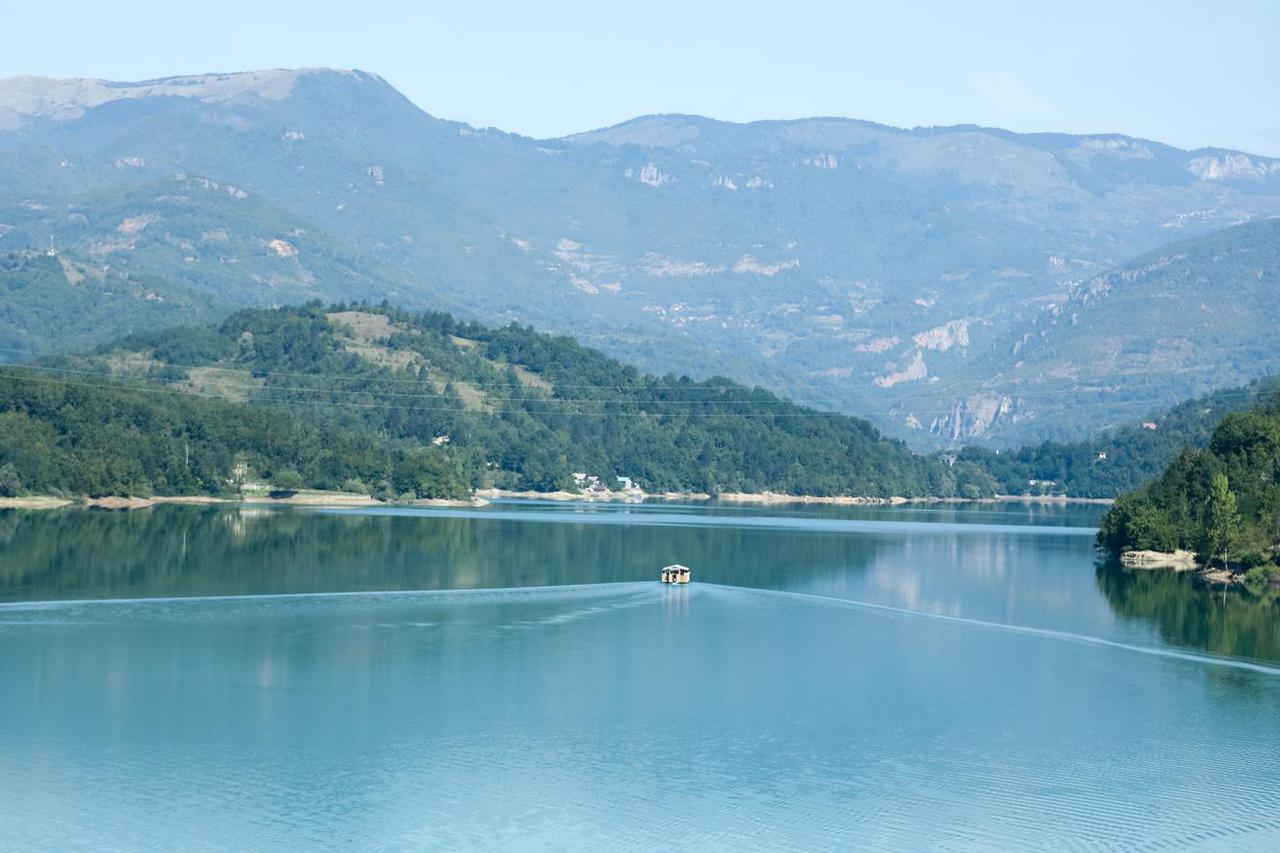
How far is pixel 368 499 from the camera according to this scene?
474ft

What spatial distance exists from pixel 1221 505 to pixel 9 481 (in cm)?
7497

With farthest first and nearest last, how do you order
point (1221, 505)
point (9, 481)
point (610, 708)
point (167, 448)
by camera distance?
point (167, 448) < point (9, 481) < point (1221, 505) < point (610, 708)

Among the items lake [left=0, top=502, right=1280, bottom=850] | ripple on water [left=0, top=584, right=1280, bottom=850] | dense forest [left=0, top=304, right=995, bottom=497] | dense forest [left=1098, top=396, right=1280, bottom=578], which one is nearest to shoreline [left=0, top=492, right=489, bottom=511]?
dense forest [left=0, top=304, right=995, bottom=497]

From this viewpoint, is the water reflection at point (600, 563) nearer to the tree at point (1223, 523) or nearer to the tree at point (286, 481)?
the tree at point (1223, 523)

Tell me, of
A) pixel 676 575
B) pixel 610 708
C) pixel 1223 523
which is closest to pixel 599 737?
pixel 610 708

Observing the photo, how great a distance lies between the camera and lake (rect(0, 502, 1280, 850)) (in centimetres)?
3195

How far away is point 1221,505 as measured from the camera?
84250 mm

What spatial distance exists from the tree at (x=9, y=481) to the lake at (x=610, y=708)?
3395 centimetres

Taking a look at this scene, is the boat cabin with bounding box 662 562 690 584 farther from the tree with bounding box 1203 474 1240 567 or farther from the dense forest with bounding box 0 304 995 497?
the dense forest with bounding box 0 304 995 497

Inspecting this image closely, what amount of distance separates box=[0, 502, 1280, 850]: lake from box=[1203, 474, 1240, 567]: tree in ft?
20.9

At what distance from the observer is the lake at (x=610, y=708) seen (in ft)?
105

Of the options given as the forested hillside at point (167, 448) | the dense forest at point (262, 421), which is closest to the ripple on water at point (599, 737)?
the forested hillside at point (167, 448)

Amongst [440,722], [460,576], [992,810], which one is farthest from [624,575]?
[992,810]

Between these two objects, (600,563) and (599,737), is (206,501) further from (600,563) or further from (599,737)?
(599,737)
